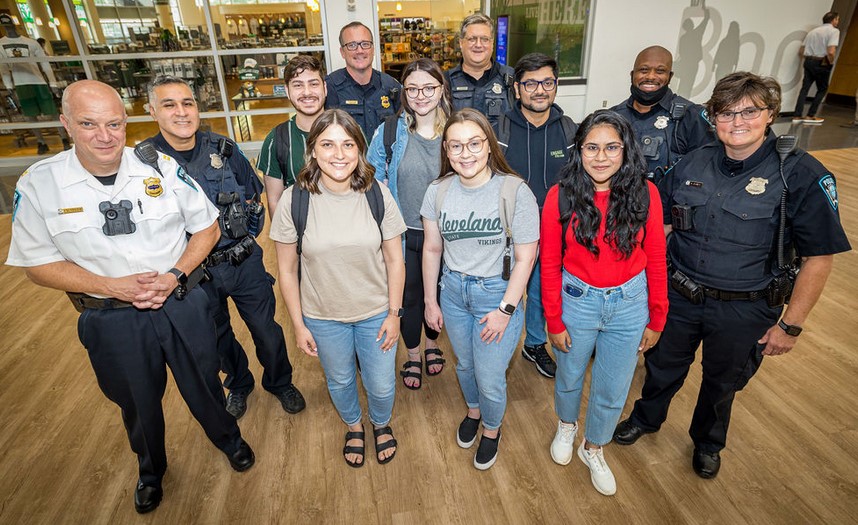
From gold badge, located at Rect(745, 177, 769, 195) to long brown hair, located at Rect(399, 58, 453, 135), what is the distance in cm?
133

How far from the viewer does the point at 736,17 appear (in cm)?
816

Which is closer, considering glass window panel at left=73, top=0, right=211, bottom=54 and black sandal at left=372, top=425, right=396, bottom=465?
black sandal at left=372, top=425, right=396, bottom=465

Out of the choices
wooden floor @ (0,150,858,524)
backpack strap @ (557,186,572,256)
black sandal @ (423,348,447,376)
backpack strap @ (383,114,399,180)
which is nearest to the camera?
backpack strap @ (557,186,572,256)

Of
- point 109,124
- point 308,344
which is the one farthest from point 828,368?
point 109,124

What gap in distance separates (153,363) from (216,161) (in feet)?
3.31

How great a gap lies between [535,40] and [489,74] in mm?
5715

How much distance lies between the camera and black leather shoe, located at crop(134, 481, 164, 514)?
6.83 ft

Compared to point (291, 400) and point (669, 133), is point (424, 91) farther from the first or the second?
point (291, 400)

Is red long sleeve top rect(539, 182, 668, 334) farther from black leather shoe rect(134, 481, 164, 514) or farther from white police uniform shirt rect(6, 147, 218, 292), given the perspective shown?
black leather shoe rect(134, 481, 164, 514)

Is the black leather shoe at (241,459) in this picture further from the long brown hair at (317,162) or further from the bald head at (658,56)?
the bald head at (658,56)

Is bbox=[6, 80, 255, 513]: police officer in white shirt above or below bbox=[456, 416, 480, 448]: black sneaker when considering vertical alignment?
above

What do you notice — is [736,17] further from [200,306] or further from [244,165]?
[200,306]

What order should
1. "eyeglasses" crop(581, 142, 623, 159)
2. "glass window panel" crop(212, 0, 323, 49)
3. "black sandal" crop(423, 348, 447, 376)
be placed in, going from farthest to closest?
1. "glass window panel" crop(212, 0, 323, 49)
2. "black sandal" crop(423, 348, 447, 376)
3. "eyeglasses" crop(581, 142, 623, 159)

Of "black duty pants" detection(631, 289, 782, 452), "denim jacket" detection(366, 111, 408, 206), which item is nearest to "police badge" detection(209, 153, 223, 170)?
"denim jacket" detection(366, 111, 408, 206)
